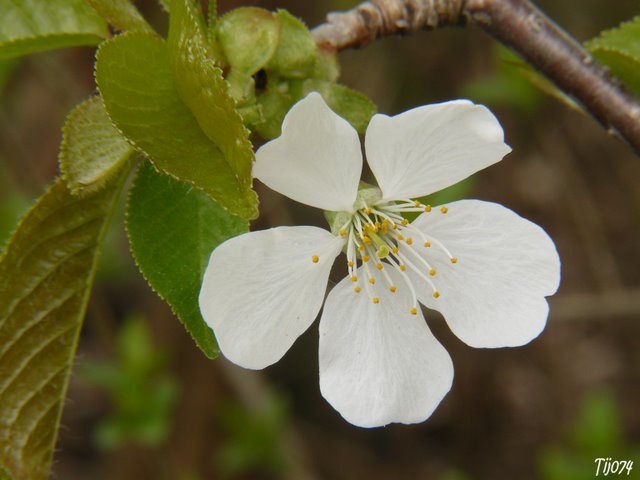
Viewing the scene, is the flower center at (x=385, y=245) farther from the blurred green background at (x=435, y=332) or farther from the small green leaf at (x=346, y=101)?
the blurred green background at (x=435, y=332)

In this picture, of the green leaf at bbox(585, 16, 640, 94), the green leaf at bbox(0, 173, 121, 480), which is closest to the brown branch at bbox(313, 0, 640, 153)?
the green leaf at bbox(585, 16, 640, 94)

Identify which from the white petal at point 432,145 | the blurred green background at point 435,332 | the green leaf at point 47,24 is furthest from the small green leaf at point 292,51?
the blurred green background at point 435,332

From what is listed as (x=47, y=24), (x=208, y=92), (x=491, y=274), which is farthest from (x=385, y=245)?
(x=47, y=24)

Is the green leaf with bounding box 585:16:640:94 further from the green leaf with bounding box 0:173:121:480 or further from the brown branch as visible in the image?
the green leaf with bounding box 0:173:121:480

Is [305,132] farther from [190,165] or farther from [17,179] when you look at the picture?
[17,179]

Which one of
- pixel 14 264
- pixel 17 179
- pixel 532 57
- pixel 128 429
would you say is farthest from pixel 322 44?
pixel 17 179

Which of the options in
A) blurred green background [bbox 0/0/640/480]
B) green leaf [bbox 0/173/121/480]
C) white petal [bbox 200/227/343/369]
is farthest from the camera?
blurred green background [bbox 0/0/640/480]
